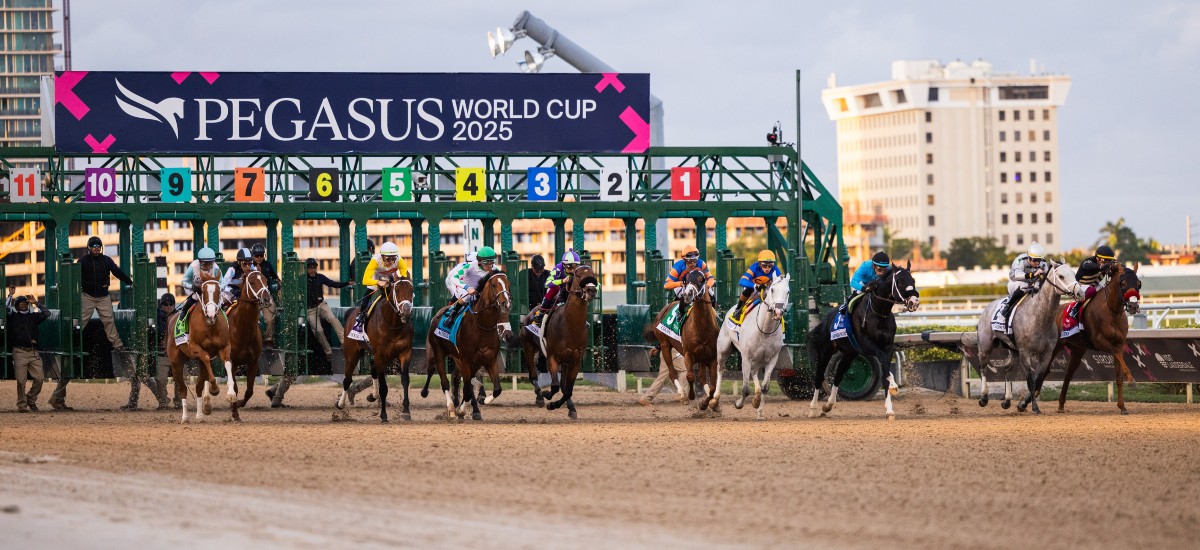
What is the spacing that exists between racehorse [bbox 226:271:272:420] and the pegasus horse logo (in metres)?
5.46

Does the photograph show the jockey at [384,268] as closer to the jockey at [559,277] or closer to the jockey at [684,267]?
the jockey at [559,277]

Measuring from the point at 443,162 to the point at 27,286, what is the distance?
175ft

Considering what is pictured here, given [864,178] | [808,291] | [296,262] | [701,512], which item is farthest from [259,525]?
[864,178]

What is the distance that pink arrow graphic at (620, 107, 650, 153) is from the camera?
75.7 ft

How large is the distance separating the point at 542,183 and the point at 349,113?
2.76 meters

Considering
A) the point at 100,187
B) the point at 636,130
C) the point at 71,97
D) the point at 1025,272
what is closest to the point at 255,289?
the point at 100,187

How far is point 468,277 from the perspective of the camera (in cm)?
1728

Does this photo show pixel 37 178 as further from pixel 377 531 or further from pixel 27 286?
pixel 27 286

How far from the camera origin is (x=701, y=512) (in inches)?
375

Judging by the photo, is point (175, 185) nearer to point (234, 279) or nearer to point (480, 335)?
point (234, 279)

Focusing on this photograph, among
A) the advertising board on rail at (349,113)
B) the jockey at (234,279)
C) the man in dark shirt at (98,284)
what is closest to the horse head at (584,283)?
the jockey at (234,279)

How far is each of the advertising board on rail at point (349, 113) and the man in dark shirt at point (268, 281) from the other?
314 cm

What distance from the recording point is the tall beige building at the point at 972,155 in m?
172

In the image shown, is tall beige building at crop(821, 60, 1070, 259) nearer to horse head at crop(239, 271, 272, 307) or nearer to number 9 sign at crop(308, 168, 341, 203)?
number 9 sign at crop(308, 168, 341, 203)
